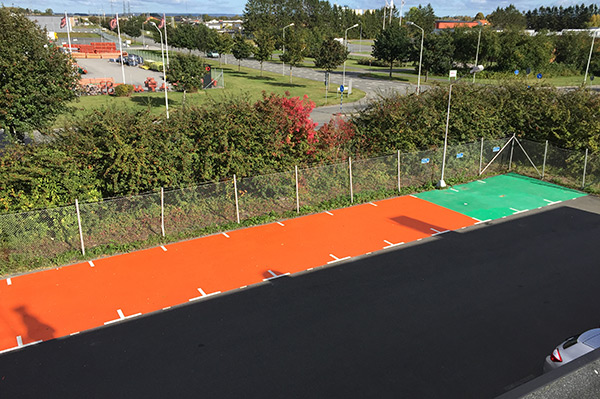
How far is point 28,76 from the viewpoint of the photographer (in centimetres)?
1812

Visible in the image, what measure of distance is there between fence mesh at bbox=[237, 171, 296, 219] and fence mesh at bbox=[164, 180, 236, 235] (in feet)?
1.53

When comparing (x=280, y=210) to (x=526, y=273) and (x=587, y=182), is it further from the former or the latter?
(x=587, y=182)

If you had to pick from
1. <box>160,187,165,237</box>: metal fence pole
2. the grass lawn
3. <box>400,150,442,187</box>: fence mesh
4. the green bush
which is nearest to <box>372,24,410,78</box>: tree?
the grass lawn

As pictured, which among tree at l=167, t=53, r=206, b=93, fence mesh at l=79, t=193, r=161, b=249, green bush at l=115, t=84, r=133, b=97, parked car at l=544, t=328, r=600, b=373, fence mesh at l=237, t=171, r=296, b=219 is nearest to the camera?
parked car at l=544, t=328, r=600, b=373

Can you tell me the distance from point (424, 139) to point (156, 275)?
1337 centimetres

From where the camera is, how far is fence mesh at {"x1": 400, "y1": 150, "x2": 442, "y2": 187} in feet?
66.0

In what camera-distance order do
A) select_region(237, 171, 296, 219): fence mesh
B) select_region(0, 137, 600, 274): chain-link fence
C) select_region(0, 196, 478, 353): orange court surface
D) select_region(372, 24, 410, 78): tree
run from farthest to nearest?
select_region(372, 24, 410, 78): tree < select_region(237, 171, 296, 219): fence mesh < select_region(0, 137, 600, 274): chain-link fence < select_region(0, 196, 478, 353): orange court surface

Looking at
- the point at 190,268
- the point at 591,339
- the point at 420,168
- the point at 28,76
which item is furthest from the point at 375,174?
the point at 28,76

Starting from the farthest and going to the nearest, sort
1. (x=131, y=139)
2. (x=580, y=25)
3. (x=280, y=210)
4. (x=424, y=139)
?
(x=580, y=25)
(x=424, y=139)
(x=280, y=210)
(x=131, y=139)

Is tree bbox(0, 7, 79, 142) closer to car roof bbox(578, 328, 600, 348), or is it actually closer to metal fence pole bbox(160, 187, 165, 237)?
metal fence pole bbox(160, 187, 165, 237)

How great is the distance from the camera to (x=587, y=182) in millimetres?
20828

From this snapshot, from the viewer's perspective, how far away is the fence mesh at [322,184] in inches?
696

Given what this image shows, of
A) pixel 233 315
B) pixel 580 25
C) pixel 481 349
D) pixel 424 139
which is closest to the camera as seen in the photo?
pixel 481 349

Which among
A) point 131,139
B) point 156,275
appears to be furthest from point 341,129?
point 156,275
